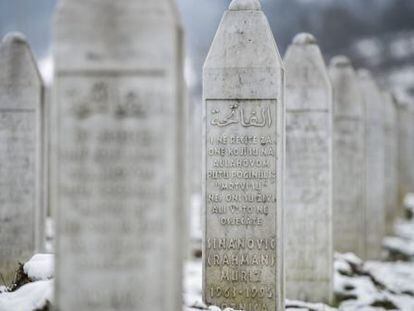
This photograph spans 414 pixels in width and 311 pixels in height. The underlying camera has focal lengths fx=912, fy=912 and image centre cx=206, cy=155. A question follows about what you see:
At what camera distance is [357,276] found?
13273mm

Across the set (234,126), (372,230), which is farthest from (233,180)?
(372,230)

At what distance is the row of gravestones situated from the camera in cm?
606

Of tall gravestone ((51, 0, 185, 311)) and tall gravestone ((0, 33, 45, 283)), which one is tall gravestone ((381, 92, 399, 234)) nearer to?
tall gravestone ((0, 33, 45, 283))

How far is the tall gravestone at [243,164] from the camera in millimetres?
9070

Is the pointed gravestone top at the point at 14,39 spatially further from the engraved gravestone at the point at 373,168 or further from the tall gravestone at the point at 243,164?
the engraved gravestone at the point at 373,168

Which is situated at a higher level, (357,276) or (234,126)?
(234,126)

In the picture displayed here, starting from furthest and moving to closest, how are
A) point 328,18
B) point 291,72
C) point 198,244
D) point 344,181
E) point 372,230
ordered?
point 328,18 < point 198,244 < point 372,230 < point 344,181 < point 291,72

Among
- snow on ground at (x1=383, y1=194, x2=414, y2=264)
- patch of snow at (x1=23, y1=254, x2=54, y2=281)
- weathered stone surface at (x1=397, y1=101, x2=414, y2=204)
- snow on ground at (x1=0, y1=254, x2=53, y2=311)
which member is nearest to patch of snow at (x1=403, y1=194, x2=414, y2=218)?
weathered stone surface at (x1=397, y1=101, x2=414, y2=204)

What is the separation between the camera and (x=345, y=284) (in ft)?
41.2

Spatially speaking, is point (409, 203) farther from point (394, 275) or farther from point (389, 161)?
point (394, 275)

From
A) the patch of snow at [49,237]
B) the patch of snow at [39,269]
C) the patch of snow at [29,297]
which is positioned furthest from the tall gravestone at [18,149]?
the patch of snow at [29,297]

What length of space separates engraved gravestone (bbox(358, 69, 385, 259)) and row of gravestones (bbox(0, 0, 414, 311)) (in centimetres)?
4

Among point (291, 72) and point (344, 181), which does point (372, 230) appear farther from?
point (291, 72)

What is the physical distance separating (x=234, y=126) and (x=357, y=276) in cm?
498
